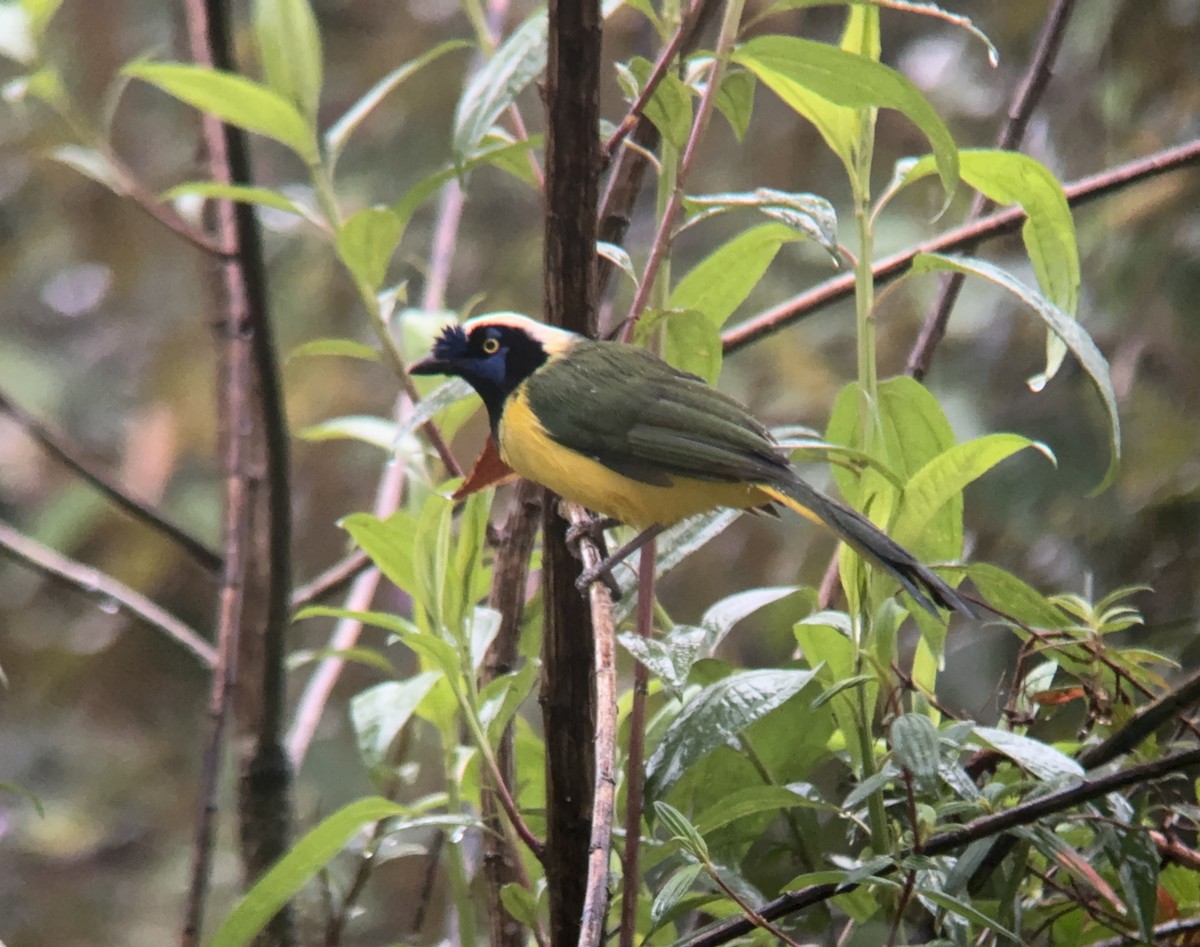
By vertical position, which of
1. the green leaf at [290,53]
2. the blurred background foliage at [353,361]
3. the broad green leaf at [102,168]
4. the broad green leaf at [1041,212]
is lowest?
the blurred background foliage at [353,361]

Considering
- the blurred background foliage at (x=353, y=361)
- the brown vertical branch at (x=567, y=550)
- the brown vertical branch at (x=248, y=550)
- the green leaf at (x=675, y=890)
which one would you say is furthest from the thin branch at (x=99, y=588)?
the blurred background foliage at (x=353, y=361)

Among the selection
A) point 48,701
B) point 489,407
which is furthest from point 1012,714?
point 48,701

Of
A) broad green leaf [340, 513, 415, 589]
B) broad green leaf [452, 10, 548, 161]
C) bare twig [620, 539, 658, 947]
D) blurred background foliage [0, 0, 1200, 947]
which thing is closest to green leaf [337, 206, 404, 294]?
broad green leaf [452, 10, 548, 161]

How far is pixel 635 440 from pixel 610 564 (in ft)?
0.42

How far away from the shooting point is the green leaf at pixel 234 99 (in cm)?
107

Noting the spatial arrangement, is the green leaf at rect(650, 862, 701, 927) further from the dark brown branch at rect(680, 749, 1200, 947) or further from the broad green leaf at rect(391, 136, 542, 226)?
the broad green leaf at rect(391, 136, 542, 226)

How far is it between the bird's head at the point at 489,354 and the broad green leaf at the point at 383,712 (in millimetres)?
260

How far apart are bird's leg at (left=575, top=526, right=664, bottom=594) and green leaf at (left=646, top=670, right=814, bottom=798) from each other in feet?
0.40

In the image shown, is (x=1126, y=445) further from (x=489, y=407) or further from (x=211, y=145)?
(x=211, y=145)

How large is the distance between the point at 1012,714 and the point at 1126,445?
109 centimetres

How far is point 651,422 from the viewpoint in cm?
112

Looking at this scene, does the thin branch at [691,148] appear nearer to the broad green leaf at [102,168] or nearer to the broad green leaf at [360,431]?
the broad green leaf at [360,431]

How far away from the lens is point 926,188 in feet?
8.41

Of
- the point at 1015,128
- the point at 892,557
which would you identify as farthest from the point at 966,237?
the point at 892,557
